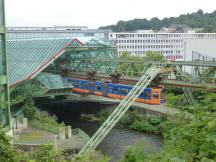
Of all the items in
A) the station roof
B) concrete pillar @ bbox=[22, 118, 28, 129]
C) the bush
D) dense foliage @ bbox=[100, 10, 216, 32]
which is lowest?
concrete pillar @ bbox=[22, 118, 28, 129]

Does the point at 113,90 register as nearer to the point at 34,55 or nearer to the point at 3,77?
the point at 34,55

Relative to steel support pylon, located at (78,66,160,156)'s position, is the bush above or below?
above

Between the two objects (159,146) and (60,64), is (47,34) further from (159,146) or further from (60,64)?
(159,146)

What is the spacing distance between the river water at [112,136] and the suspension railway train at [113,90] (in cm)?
323

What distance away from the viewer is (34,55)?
4350 centimetres

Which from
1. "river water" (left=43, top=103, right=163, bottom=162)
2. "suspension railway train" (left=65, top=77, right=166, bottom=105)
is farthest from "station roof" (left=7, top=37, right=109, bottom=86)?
"river water" (left=43, top=103, right=163, bottom=162)

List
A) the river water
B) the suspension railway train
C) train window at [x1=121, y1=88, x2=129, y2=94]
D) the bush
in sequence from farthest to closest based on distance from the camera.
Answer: train window at [x1=121, y1=88, x2=129, y2=94]
the suspension railway train
the river water
the bush

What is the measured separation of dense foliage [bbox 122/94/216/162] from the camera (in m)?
7.02

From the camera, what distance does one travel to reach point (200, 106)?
9.12 metres

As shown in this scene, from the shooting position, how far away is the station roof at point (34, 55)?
130ft

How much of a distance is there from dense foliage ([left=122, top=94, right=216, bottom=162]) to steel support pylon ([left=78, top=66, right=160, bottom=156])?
718 inches

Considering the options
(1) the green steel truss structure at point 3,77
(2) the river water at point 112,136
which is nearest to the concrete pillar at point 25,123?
(2) the river water at point 112,136

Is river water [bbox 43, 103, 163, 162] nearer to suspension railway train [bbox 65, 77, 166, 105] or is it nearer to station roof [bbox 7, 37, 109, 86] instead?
suspension railway train [bbox 65, 77, 166, 105]

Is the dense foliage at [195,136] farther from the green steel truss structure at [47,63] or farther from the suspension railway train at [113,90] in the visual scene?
the green steel truss structure at [47,63]
